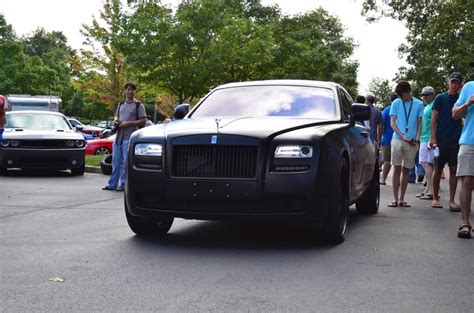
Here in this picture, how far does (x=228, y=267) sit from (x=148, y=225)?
156 centimetres

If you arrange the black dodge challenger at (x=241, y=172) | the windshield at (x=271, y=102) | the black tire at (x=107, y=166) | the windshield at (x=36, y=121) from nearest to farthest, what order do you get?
the black dodge challenger at (x=241, y=172)
the windshield at (x=271, y=102)
the windshield at (x=36, y=121)
the black tire at (x=107, y=166)

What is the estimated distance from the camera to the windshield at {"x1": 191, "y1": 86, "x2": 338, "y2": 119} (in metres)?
6.70

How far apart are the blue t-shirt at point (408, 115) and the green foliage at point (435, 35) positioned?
10.7 m

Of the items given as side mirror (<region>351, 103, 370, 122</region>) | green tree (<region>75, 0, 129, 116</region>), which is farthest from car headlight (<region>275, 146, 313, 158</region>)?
green tree (<region>75, 0, 129, 116</region>)

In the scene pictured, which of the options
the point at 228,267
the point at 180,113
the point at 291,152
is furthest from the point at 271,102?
the point at 228,267

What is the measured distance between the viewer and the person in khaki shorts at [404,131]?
976 cm

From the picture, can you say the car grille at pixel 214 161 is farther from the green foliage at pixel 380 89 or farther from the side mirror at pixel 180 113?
the green foliage at pixel 380 89

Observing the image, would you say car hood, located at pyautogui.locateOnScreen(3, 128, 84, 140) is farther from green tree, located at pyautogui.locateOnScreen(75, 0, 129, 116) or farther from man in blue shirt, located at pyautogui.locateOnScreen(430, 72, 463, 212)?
green tree, located at pyautogui.locateOnScreen(75, 0, 129, 116)

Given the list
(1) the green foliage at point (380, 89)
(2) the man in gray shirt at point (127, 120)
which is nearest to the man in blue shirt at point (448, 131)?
(2) the man in gray shirt at point (127, 120)

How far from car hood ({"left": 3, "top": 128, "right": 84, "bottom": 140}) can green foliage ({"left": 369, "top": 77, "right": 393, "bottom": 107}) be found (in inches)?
3588

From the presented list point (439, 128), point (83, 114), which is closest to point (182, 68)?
point (439, 128)

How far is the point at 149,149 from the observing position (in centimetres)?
587

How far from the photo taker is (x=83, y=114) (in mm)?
90938

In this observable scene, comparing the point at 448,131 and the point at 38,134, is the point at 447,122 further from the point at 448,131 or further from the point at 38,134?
the point at 38,134
